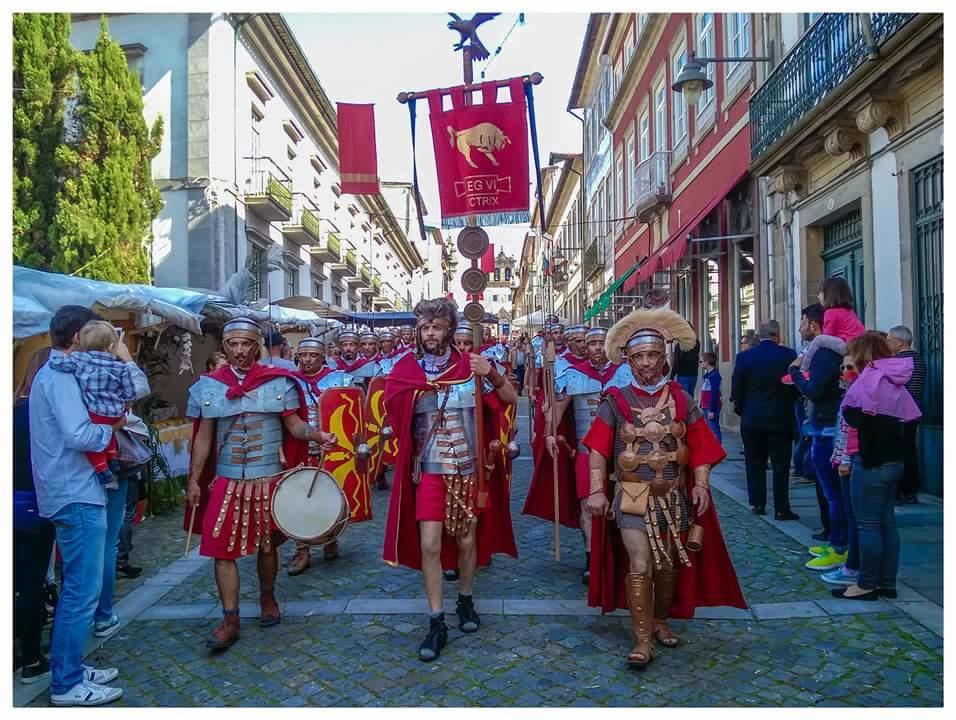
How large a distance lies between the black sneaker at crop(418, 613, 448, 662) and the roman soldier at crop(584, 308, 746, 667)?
0.90 meters

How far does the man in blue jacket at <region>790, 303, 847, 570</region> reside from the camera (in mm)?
5512

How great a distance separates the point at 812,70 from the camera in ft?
31.3

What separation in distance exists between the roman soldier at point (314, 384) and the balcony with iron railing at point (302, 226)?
56.2 ft

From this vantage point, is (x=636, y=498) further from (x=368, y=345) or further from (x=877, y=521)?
(x=368, y=345)

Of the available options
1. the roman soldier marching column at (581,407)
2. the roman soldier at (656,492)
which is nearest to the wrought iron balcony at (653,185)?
the roman soldier marching column at (581,407)

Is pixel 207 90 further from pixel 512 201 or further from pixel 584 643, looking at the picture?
pixel 584 643

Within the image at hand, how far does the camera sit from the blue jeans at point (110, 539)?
14.2 ft

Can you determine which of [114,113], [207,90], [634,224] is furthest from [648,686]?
[634,224]

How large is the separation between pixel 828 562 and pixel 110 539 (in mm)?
4525

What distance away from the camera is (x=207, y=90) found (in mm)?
17562

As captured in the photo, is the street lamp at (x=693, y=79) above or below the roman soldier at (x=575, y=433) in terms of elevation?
above

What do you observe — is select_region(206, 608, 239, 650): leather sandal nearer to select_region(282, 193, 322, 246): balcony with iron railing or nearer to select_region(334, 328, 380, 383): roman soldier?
select_region(334, 328, 380, 383): roman soldier

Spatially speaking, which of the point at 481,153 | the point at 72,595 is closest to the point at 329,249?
the point at 481,153

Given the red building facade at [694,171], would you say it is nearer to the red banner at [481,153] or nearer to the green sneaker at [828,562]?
the red banner at [481,153]
